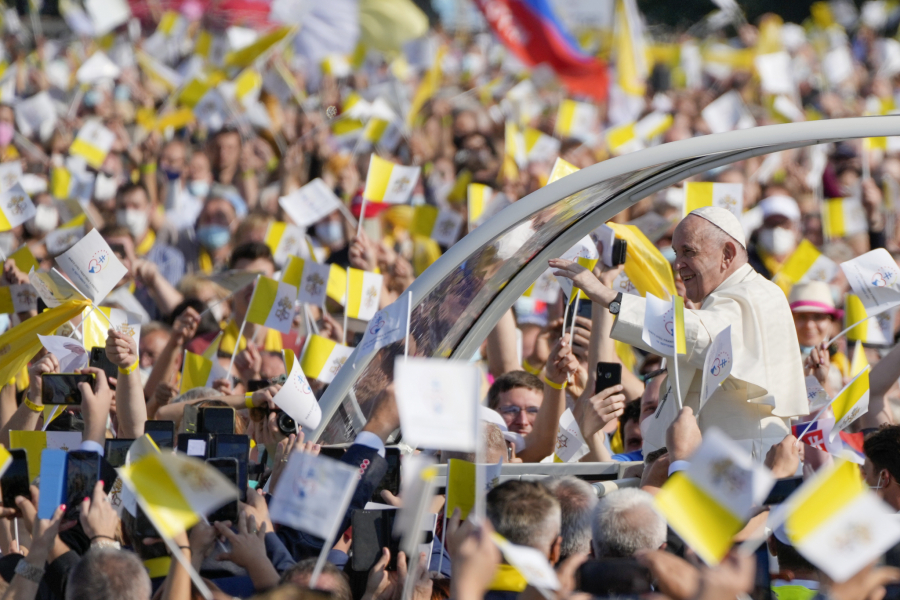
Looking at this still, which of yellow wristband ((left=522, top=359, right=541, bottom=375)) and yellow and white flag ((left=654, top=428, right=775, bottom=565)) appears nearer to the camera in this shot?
yellow and white flag ((left=654, top=428, right=775, bottom=565))

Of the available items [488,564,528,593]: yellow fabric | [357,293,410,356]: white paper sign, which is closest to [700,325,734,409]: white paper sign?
[357,293,410,356]: white paper sign

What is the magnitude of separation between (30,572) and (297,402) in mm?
1315

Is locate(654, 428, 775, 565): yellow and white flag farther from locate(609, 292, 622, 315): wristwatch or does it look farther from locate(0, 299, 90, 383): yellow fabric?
locate(0, 299, 90, 383): yellow fabric

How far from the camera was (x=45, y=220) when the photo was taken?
8.70m

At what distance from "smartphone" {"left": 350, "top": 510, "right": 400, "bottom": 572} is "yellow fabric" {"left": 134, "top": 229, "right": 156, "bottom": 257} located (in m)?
5.82

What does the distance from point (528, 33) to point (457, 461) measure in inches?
497

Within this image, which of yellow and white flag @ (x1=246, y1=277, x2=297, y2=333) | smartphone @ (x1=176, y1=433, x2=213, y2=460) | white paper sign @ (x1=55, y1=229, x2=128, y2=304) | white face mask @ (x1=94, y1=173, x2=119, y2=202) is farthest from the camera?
white face mask @ (x1=94, y1=173, x2=119, y2=202)

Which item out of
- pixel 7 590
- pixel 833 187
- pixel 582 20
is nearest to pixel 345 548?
pixel 7 590

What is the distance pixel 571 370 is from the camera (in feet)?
16.4

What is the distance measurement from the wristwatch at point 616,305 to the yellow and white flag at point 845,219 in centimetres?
459

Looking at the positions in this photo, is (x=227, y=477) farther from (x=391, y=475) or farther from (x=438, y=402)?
(x=438, y=402)

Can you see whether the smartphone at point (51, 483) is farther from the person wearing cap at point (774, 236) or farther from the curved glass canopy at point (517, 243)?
the person wearing cap at point (774, 236)

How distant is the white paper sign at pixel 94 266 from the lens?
17.0ft

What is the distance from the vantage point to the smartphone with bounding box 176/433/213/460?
3.74m
